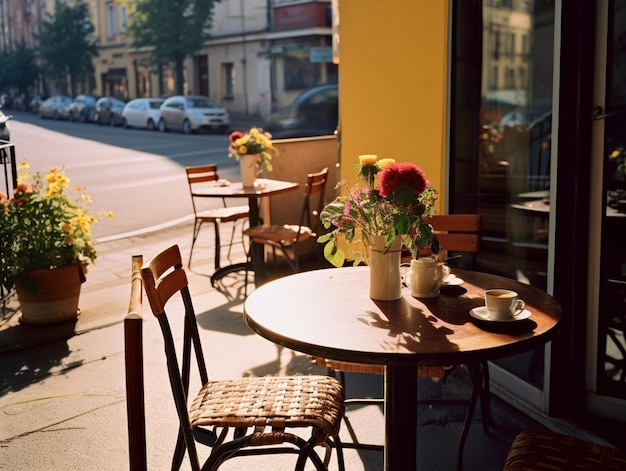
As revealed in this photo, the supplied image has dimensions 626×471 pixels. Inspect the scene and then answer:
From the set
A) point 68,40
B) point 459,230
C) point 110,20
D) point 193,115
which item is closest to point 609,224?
point 459,230

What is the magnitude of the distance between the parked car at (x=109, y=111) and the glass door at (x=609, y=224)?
1085 inches

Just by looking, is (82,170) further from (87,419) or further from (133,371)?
(133,371)

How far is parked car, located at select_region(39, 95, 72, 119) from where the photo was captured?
34.2 metres

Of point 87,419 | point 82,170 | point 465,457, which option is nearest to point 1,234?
point 87,419

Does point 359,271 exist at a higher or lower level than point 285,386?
higher

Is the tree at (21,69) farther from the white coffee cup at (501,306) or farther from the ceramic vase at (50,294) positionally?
the white coffee cup at (501,306)

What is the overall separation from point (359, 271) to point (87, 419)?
169 cm

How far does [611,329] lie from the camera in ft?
12.2

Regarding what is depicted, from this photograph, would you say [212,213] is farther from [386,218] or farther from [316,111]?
[316,111]

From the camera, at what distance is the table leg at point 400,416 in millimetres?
2625

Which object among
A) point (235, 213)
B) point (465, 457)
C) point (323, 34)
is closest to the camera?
point (465, 457)

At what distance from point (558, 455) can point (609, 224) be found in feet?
5.22

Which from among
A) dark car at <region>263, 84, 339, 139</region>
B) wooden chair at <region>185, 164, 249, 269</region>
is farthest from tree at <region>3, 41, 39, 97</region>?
wooden chair at <region>185, 164, 249, 269</region>

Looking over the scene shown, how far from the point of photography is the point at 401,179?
253cm
